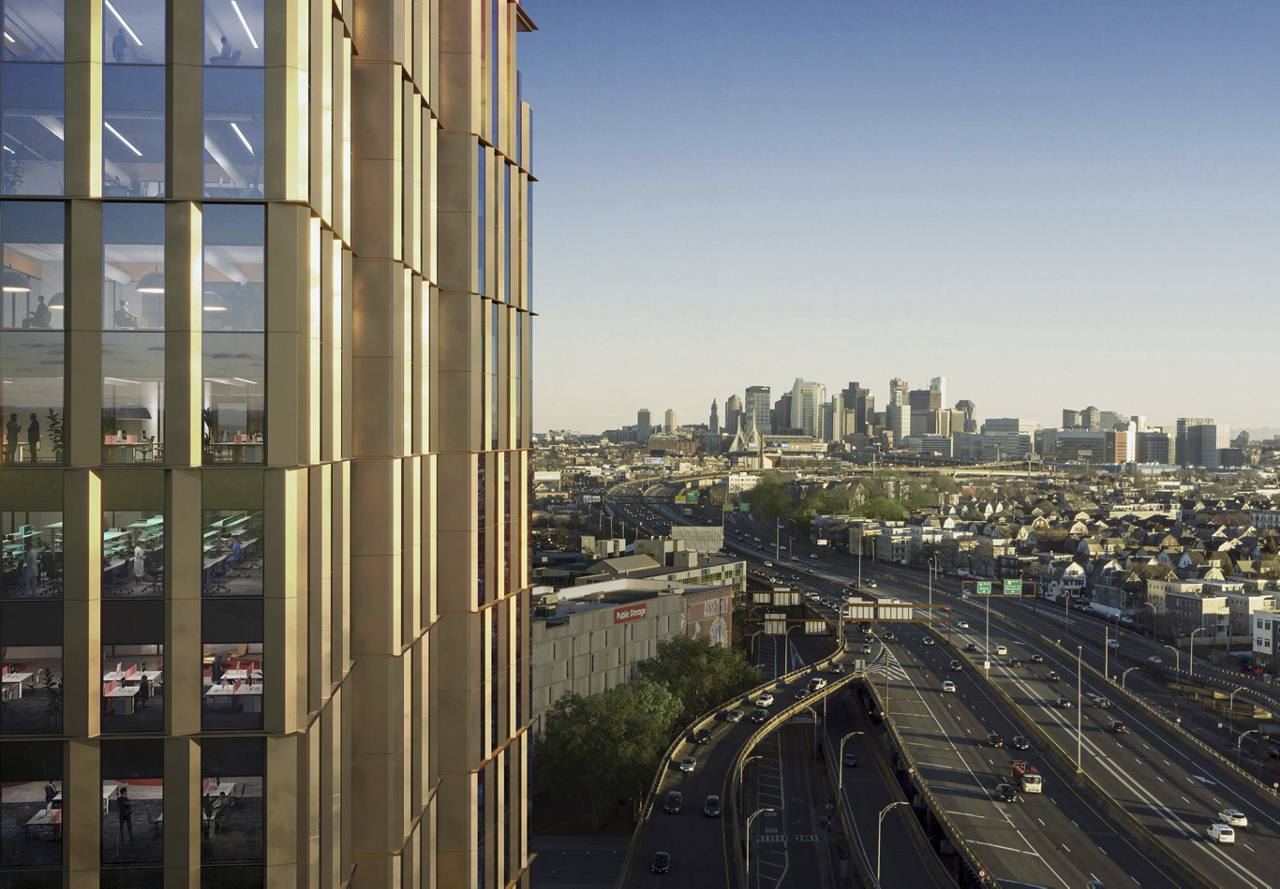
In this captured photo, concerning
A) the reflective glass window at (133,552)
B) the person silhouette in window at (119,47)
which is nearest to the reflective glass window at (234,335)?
the reflective glass window at (133,552)

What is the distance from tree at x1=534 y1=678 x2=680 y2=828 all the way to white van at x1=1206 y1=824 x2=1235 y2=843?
22.8 metres

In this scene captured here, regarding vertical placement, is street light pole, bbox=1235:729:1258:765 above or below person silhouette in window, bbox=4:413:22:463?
below

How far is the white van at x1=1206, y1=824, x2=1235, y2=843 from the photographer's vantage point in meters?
44.5

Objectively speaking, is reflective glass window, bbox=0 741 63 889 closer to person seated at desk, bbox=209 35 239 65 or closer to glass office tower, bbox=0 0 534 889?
glass office tower, bbox=0 0 534 889

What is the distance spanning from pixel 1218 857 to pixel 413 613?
39053 mm

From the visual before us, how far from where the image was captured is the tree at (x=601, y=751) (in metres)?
51.3

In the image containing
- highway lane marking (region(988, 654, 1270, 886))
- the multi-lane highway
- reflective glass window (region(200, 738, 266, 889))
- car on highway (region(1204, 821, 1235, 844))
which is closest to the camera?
reflective glass window (region(200, 738, 266, 889))

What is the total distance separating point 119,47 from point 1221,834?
47.5 m

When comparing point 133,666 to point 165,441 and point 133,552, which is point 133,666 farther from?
point 165,441

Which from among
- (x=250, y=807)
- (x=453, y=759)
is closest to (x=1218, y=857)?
(x=453, y=759)

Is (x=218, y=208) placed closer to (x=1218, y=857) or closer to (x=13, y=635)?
(x=13, y=635)

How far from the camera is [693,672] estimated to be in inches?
2687

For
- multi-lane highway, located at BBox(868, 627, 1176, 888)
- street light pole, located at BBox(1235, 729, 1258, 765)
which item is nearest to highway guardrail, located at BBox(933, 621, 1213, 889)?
multi-lane highway, located at BBox(868, 627, 1176, 888)

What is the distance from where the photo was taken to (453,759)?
17469mm
